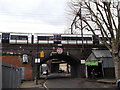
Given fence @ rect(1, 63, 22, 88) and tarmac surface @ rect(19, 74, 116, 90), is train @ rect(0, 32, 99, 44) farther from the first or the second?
fence @ rect(1, 63, 22, 88)

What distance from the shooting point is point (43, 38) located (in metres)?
34.4

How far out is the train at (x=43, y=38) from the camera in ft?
109

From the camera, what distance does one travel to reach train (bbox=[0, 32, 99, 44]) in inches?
1305

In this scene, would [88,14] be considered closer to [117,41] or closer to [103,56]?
[117,41]

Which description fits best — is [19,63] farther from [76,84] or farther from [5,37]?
[76,84]

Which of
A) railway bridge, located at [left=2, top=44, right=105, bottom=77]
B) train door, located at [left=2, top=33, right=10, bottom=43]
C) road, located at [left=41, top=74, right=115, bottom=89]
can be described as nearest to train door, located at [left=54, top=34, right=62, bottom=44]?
railway bridge, located at [left=2, top=44, right=105, bottom=77]

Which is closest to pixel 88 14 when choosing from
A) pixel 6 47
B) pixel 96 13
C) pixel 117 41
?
pixel 96 13

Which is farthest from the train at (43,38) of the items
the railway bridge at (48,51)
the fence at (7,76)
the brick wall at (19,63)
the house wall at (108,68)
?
the fence at (7,76)

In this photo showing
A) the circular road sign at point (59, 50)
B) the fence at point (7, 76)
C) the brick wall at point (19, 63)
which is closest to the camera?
the fence at point (7, 76)

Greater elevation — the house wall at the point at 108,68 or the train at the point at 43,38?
the train at the point at 43,38

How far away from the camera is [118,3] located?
21.4m

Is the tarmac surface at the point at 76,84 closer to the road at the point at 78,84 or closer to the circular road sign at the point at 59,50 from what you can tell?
the road at the point at 78,84

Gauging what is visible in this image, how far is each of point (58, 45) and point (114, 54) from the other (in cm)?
1432

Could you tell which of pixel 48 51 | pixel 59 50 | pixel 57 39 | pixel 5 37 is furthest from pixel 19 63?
pixel 57 39
